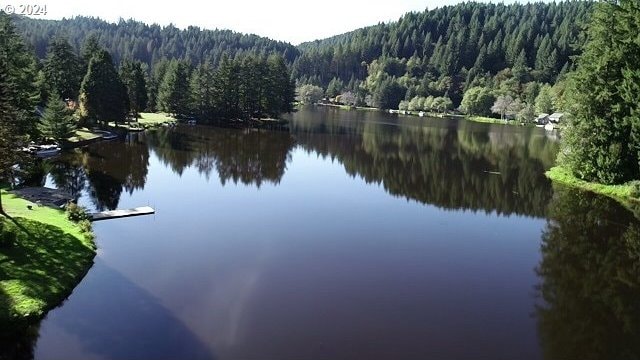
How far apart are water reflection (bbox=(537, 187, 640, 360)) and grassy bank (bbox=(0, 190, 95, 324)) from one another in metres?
18.6

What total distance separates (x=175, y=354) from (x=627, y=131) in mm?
45825

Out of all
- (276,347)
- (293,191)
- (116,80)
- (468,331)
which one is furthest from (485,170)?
(116,80)

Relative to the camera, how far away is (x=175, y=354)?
56.6 ft

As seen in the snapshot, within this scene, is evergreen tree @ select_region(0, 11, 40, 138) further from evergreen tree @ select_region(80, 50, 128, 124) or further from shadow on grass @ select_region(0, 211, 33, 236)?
evergreen tree @ select_region(80, 50, 128, 124)

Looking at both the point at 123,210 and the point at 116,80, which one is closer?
the point at 123,210

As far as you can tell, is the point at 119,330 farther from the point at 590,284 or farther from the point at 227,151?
the point at 227,151

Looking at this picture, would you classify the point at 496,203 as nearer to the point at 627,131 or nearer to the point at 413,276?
the point at 627,131

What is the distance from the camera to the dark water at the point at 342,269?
18.6m

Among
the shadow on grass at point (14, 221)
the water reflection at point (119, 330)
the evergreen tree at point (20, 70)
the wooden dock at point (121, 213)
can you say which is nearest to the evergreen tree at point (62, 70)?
the evergreen tree at point (20, 70)

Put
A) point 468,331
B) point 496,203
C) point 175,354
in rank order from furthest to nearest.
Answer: point 496,203
point 468,331
point 175,354

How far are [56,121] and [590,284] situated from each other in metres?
56.0

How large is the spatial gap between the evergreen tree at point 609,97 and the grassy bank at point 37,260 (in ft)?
144

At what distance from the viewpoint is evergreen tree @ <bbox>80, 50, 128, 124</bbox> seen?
7188 centimetres

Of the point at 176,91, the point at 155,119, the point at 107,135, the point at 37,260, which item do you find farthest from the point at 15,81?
the point at 176,91
